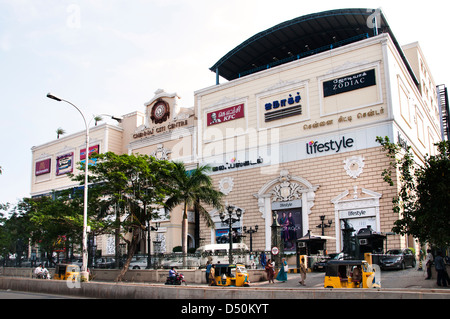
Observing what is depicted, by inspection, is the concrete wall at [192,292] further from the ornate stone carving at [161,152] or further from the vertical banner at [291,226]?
the ornate stone carving at [161,152]

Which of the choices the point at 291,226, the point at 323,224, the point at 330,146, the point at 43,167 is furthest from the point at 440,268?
the point at 43,167

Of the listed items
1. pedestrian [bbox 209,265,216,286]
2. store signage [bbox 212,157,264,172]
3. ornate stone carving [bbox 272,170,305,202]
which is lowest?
pedestrian [bbox 209,265,216,286]

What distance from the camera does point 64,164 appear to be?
64125mm

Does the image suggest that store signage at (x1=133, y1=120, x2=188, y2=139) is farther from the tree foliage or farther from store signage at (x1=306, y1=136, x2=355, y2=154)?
the tree foliage

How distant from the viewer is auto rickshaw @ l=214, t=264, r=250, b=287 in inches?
910

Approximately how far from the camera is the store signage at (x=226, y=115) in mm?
44562

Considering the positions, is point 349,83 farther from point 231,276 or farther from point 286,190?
point 231,276

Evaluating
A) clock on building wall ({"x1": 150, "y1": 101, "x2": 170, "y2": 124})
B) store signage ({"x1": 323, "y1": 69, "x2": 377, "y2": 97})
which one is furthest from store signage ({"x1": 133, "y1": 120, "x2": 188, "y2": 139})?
store signage ({"x1": 323, "y1": 69, "x2": 377, "y2": 97})

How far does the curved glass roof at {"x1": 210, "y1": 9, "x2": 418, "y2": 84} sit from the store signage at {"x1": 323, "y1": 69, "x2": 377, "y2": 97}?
5.35m

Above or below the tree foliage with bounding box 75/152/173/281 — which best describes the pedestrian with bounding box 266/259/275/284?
below

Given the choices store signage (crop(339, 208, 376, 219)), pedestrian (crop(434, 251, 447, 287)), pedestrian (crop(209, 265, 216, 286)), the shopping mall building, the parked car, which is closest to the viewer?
pedestrian (crop(434, 251, 447, 287))

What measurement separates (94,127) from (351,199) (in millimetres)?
38087
